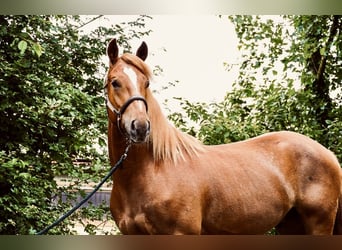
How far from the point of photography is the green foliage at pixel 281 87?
1888 mm

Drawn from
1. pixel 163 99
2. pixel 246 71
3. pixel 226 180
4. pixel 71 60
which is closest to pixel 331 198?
pixel 226 180

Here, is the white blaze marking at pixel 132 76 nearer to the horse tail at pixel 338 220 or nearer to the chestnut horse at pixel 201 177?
the chestnut horse at pixel 201 177

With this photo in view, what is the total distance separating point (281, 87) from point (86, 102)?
2.37 ft

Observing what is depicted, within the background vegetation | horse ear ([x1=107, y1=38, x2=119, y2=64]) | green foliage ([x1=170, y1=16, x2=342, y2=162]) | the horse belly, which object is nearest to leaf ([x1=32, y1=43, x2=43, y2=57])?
the background vegetation

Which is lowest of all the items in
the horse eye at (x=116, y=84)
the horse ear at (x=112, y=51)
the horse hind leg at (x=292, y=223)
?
the horse hind leg at (x=292, y=223)

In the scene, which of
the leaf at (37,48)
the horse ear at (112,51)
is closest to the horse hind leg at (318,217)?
the horse ear at (112,51)

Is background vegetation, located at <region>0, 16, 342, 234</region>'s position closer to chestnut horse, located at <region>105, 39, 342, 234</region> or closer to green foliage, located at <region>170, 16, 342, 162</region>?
green foliage, located at <region>170, 16, 342, 162</region>

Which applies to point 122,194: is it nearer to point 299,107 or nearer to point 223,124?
point 223,124

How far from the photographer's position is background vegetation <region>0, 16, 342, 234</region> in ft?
6.11

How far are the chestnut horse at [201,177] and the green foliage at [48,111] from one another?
37cm

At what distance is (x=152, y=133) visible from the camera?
4.85ft

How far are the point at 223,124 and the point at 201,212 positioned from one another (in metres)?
0.47

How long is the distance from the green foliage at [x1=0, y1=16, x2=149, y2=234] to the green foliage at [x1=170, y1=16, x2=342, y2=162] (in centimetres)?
32

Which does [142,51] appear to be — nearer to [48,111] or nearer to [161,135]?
[161,135]
